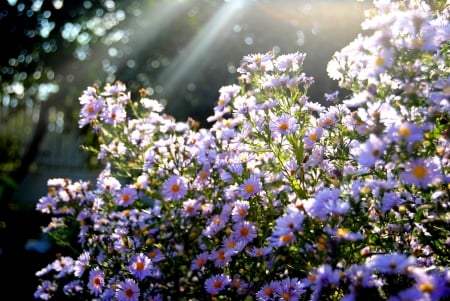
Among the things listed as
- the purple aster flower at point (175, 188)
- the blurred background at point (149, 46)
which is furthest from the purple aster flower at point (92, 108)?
the blurred background at point (149, 46)

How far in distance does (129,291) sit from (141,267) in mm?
119

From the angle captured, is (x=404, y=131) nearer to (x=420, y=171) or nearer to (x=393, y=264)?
(x=420, y=171)

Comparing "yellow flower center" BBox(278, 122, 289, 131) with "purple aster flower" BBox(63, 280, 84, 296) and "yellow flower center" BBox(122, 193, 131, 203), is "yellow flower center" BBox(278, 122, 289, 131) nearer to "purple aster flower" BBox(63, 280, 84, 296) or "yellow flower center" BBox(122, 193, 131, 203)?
"yellow flower center" BBox(122, 193, 131, 203)

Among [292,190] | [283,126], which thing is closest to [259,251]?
[292,190]

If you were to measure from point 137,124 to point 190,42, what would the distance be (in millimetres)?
6232

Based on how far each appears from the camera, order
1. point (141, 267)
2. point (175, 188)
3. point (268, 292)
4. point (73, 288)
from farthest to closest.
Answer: point (73, 288) → point (175, 188) → point (141, 267) → point (268, 292)

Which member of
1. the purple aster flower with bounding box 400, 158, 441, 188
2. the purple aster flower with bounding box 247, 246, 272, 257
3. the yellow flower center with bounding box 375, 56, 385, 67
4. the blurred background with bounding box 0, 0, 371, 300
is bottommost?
the purple aster flower with bounding box 400, 158, 441, 188

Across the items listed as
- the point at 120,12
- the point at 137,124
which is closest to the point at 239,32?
the point at 120,12

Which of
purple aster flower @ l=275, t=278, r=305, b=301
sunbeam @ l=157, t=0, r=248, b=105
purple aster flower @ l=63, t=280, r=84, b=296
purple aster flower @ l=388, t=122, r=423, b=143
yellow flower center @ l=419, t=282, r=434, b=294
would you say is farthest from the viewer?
sunbeam @ l=157, t=0, r=248, b=105

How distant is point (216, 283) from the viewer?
1.89 meters

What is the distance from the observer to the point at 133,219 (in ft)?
7.79

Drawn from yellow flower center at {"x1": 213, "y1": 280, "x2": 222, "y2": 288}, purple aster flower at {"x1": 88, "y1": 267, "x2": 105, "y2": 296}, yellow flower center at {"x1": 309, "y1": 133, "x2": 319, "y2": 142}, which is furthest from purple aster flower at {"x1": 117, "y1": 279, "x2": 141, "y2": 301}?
yellow flower center at {"x1": 309, "y1": 133, "x2": 319, "y2": 142}

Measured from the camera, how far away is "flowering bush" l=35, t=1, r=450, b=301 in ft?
4.83

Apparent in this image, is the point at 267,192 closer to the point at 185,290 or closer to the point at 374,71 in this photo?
the point at 185,290
